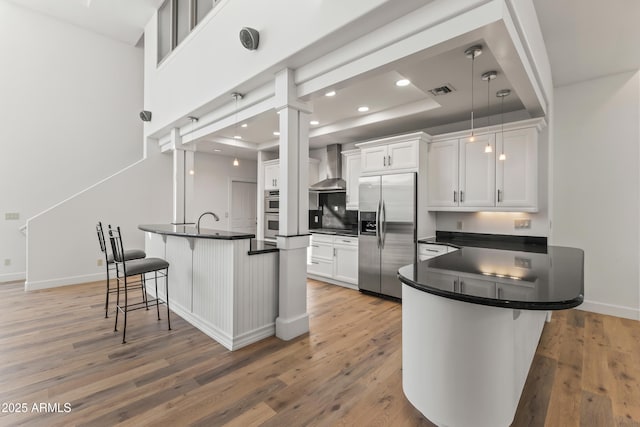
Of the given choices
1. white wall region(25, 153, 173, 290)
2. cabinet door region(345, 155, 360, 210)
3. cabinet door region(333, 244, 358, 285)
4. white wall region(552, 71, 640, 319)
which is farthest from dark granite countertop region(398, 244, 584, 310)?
white wall region(25, 153, 173, 290)

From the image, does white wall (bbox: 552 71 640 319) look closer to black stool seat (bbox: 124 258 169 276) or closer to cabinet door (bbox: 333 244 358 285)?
cabinet door (bbox: 333 244 358 285)

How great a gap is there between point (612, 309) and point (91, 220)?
7.93m

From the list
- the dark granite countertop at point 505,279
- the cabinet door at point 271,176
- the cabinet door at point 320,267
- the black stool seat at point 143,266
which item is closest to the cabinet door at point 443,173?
the dark granite countertop at point 505,279

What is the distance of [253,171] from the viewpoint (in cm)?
805

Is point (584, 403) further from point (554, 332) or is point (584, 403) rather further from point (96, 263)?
point (96, 263)

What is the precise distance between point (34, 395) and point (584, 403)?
12.4 ft

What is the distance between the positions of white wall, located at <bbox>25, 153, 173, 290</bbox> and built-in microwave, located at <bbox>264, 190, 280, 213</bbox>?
2021 millimetres

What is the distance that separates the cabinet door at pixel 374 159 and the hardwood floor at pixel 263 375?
7.13ft

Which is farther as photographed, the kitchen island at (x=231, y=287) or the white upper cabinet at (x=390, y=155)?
the white upper cabinet at (x=390, y=155)

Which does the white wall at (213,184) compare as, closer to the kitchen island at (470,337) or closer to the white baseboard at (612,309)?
the kitchen island at (470,337)

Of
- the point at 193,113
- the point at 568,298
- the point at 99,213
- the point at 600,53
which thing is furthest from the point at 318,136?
the point at 568,298

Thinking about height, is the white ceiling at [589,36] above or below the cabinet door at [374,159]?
above

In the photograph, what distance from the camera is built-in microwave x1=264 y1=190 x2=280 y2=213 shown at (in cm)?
645

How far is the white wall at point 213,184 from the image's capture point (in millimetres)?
6918
